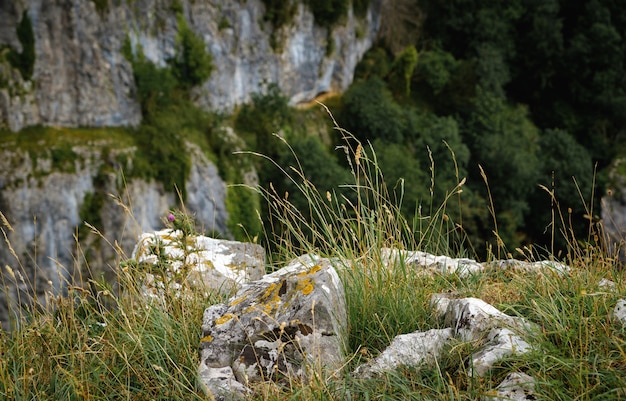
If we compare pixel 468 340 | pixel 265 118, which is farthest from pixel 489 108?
pixel 468 340

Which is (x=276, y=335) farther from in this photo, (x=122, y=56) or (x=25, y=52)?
(x=122, y=56)

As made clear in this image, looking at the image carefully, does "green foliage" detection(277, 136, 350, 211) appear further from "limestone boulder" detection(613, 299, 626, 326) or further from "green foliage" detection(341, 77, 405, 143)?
"limestone boulder" detection(613, 299, 626, 326)

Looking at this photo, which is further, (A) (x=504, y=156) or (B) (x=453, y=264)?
(A) (x=504, y=156)

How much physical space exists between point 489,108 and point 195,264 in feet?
108

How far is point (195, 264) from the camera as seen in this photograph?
132 inches

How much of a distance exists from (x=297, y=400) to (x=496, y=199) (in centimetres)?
3186

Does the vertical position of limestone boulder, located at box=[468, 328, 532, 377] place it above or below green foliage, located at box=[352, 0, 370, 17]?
below

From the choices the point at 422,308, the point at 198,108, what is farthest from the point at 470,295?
the point at 198,108

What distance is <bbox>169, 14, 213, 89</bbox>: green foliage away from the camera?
1031 inches

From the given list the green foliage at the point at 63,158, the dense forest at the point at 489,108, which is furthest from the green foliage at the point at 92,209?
the dense forest at the point at 489,108

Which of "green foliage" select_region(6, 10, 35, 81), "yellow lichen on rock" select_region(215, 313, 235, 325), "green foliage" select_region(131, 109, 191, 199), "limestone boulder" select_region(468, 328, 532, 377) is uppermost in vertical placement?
"green foliage" select_region(6, 10, 35, 81)

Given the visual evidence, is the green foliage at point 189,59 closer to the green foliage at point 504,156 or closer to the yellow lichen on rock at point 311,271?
the green foliage at point 504,156

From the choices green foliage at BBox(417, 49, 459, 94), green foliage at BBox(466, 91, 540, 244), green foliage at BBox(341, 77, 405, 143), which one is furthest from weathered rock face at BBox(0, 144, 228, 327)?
green foliage at BBox(417, 49, 459, 94)

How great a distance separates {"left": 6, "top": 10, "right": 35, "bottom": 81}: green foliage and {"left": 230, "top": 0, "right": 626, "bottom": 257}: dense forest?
977 cm
